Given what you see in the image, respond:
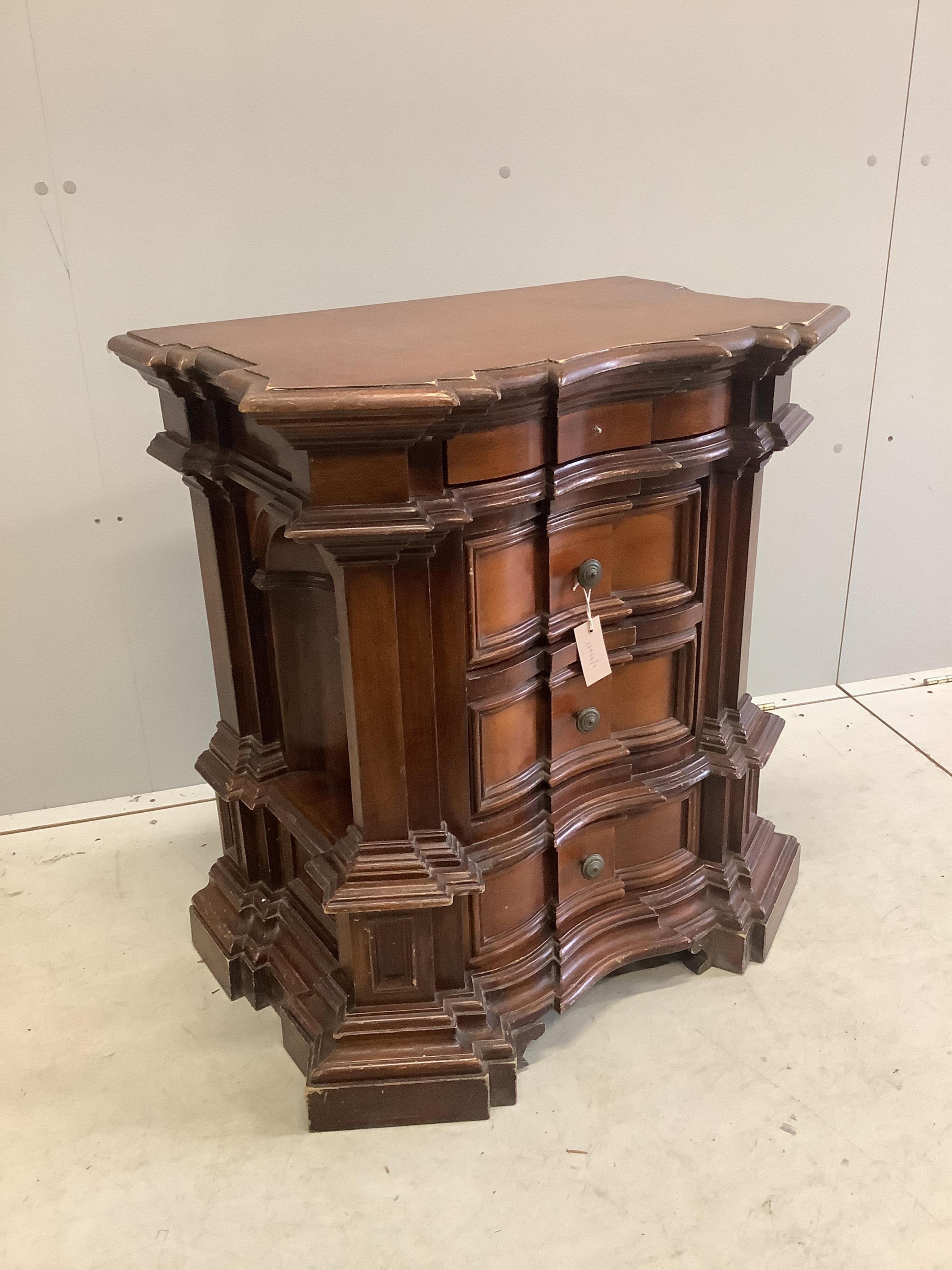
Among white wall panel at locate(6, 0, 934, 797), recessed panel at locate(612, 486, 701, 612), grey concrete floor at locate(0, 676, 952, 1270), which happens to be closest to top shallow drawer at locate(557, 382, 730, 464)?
recessed panel at locate(612, 486, 701, 612)

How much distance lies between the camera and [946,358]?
2.56m

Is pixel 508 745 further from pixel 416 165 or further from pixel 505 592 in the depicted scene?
pixel 416 165

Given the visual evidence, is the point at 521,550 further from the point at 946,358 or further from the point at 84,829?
the point at 946,358

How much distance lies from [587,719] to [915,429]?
4.97 feet

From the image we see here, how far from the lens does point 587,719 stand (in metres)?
1.63

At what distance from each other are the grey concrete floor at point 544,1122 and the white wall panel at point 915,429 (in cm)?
90

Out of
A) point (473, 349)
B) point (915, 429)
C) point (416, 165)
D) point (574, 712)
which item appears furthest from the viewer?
point (915, 429)

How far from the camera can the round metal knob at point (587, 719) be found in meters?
1.63

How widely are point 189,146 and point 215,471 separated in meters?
0.80

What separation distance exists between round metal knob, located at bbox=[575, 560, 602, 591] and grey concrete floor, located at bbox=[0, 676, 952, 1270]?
0.77 m

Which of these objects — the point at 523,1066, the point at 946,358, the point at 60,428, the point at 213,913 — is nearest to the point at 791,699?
the point at 946,358

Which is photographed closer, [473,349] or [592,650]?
[473,349]

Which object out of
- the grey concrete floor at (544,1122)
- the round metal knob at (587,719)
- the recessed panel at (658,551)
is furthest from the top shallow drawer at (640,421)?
the grey concrete floor at (544,1122)

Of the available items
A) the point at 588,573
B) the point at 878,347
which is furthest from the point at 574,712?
the point at 878,347
